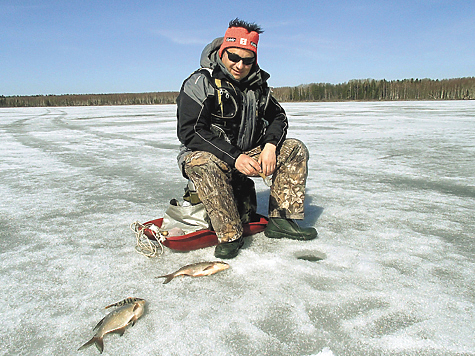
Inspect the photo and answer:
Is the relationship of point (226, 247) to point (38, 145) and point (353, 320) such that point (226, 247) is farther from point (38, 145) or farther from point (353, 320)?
point (38, 145)

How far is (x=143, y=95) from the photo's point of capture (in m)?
42.0

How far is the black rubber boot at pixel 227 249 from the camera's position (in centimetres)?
195

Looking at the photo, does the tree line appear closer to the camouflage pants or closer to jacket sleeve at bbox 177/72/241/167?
the camouflage pants

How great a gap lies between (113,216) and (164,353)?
1.61 meters

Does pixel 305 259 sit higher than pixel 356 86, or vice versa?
pixel 356 86

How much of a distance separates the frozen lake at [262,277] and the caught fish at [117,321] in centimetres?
3

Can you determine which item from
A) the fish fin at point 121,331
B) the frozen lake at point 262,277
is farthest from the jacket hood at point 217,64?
the fish fin at point 121,331

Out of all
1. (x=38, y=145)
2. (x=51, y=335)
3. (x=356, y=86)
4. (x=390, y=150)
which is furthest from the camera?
(x=356, y=86)

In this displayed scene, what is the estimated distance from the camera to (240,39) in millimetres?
2148

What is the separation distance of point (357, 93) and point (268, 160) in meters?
37.1

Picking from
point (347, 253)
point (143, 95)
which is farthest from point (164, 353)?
point (143, 95)

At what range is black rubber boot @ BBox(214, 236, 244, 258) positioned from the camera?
1.95 meters

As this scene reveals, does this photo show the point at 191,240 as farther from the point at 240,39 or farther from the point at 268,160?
the point at 240,39

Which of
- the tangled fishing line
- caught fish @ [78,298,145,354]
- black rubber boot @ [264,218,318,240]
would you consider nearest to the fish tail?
caught fish @ [78,298,145,354]
